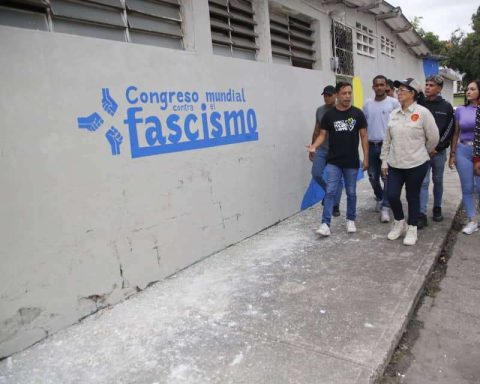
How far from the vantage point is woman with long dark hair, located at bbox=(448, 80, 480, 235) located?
436 centimetres

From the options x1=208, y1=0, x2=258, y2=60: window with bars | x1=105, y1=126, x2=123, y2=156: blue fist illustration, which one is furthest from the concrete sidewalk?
x1=208, y1=0, x2=258, y2=60: window with bars

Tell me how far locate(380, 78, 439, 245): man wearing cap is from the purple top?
0.44 meters

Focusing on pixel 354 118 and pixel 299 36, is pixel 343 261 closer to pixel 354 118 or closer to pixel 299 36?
pixel 354 118

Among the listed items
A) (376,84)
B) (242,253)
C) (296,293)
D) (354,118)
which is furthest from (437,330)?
(376,84)

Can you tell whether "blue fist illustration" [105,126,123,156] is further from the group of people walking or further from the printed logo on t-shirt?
the printed logo on t-shirt

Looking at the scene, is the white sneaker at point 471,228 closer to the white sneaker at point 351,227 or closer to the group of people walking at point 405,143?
the group of people walking at point 405,143

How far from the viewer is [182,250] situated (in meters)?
→ 3.91

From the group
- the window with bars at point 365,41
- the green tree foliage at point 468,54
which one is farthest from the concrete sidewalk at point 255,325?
the green tree foliage at point 468,54

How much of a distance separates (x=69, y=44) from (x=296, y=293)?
251cm

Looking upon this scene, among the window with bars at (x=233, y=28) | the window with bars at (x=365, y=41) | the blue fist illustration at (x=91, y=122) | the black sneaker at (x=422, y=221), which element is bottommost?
the black sneaker at (x=422, y=221)

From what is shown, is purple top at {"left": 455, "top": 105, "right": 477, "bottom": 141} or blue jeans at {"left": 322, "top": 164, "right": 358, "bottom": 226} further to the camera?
blue jeans at {"left": 322, "top": 164, "right": 358, "bottom": 226}

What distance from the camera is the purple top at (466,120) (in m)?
4.38

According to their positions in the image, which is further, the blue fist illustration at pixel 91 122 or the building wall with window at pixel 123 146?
the blue fist illustration at pixel 91 122

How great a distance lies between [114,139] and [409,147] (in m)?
2.90
